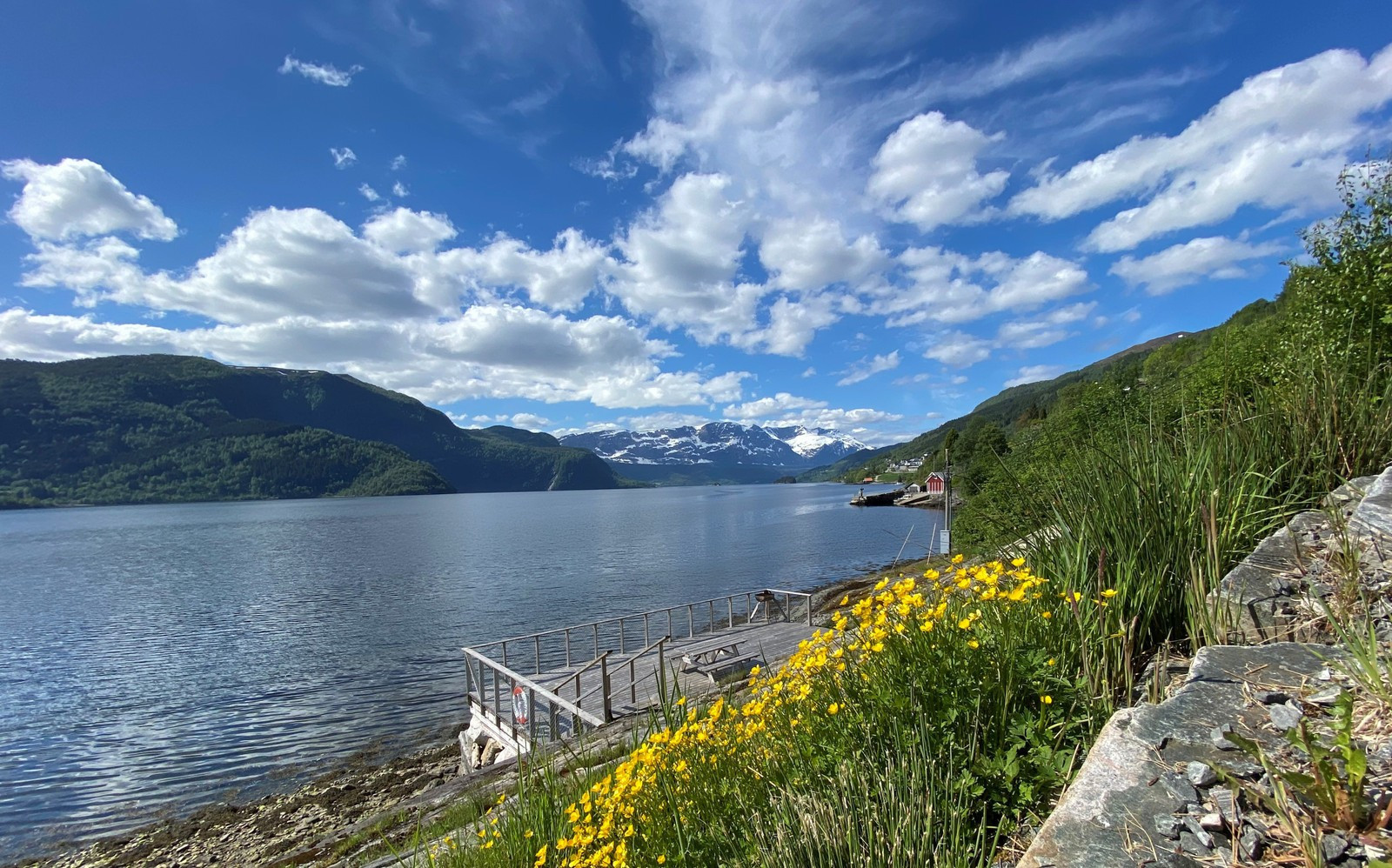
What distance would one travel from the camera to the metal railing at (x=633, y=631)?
25.6 meters

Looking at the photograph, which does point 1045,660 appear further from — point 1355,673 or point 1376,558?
point 1376,558

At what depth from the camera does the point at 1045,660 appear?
336 centimetres

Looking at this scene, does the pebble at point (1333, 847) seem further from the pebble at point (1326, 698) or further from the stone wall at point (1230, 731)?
the pebble at point (1326, 698)

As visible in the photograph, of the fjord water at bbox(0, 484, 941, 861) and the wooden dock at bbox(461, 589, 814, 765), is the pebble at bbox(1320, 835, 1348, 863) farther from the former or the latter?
the wooden dock at bbox(461, 589, 814, 765)

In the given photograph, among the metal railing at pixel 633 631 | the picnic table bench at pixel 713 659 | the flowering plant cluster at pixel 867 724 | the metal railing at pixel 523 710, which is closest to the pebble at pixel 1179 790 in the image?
the flowering plant cluster at pixel 867 724

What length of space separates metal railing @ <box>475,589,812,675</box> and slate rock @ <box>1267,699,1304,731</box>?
72.5 feet

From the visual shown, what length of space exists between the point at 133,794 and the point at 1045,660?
24.7 m

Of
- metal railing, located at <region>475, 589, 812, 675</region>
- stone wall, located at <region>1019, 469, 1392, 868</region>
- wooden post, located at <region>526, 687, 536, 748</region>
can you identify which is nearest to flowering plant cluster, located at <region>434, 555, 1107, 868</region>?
stone wall, located at <region>1019, 469, 1392, 868</region>

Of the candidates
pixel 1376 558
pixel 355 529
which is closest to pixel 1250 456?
pixel 1376 558

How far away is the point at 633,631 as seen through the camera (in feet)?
102

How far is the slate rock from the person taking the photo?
246 centimetres

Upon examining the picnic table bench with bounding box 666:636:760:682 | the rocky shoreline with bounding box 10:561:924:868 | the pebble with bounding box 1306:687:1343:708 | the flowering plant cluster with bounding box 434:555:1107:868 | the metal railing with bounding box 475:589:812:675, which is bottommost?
the rocky shoreline with bounding box 10:561:924:868

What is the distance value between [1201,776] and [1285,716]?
1.73ft

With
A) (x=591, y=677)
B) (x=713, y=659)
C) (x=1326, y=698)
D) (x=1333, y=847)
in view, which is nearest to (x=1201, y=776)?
(x=1333, y=847)
